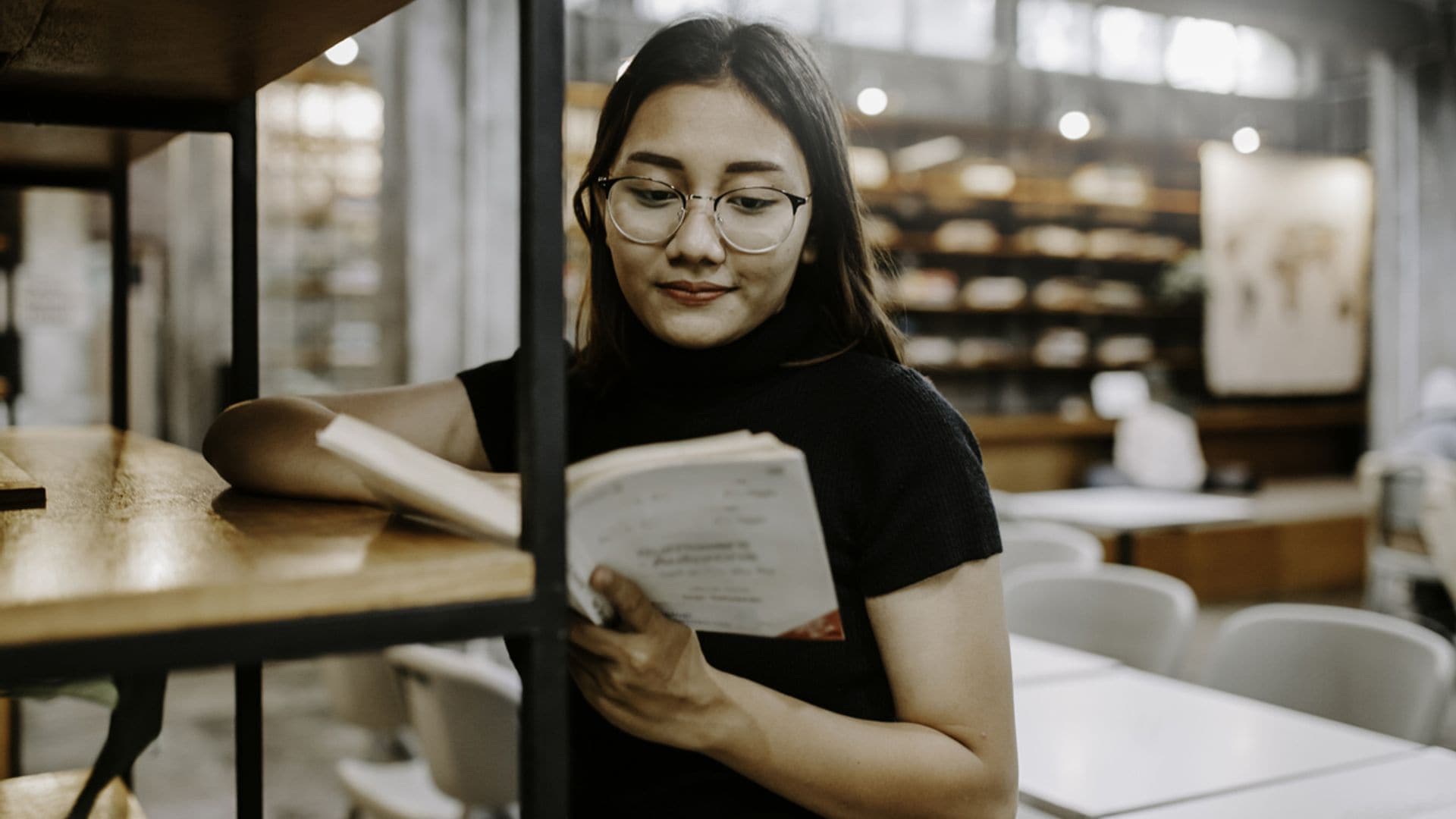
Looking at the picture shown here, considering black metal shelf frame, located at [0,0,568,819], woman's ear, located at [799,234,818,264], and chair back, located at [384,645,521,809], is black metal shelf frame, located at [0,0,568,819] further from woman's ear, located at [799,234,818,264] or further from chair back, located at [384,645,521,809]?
chair back, located at [384,645,521,809]

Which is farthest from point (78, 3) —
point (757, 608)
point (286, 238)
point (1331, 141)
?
point (1331, 141)

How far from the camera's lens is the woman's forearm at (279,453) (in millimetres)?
913

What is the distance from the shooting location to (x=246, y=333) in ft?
4.53

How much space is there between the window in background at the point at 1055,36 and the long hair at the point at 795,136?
967cm

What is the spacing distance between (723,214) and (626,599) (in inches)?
19.6

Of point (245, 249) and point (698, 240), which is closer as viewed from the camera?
point (698, 240)

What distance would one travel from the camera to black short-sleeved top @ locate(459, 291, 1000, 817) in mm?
1082

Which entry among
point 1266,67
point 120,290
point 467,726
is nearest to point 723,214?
point 120,290

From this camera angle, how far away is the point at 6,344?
495 cm

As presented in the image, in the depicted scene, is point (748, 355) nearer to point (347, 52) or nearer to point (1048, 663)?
point (1048, 663)

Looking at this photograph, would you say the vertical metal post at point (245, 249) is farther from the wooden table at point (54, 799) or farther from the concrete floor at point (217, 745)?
the concrete floor at point (217, 745)

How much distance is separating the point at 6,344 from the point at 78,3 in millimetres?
4819

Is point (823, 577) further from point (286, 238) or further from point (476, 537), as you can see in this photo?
point (286, 238)

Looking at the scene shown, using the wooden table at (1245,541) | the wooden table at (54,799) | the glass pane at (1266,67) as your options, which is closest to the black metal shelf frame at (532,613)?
the wooden table at (54,799)
